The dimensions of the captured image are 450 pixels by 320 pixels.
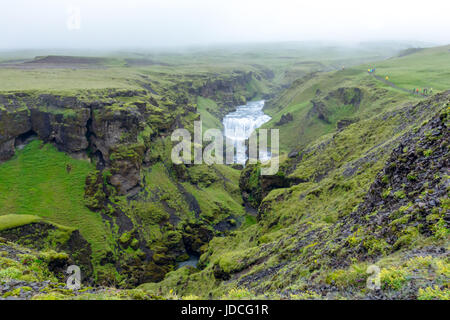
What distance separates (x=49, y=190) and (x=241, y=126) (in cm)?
11687

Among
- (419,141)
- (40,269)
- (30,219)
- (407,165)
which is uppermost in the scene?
(419,141)

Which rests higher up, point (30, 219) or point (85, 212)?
Result: point (30, 219)

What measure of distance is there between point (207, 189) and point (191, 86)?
392 ft

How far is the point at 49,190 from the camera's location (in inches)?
2234

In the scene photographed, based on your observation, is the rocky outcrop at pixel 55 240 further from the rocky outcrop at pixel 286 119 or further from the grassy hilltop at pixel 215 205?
the rocky outcrop at pixel 286 119

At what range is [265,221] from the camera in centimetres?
3972

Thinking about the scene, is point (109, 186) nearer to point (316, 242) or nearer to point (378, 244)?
point (316, 242)

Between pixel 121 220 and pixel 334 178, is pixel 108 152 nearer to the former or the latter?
pixel 121 220

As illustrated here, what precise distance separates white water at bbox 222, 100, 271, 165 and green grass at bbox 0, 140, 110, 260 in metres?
60.9

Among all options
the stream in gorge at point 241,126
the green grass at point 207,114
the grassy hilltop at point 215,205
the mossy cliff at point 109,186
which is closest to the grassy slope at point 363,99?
the grassy hilltop at point 215,205

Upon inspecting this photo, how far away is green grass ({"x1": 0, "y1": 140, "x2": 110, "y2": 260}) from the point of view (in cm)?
5191

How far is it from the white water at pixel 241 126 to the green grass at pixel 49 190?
60.9 metres

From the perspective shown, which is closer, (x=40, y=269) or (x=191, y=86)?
(x=40, y=269)
